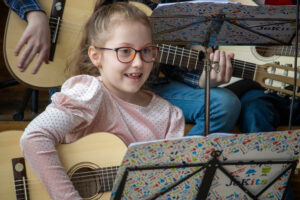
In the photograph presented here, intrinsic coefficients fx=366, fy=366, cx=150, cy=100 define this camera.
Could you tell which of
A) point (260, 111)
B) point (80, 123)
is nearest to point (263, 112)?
point (260, 111)

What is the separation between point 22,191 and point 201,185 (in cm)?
48

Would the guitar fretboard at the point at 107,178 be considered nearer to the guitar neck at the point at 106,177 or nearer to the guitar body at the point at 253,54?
the guitar neck at the point at 106,177

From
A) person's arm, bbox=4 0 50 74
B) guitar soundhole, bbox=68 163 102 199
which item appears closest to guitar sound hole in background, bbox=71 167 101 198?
guitar soundhole, bbox=68 163 102 199

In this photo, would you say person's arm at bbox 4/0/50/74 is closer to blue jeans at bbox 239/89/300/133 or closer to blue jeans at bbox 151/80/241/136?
blue jeans at bbox 151/80/241/136

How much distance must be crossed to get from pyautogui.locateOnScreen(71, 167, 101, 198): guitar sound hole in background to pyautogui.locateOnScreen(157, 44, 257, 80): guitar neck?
2.15 feet

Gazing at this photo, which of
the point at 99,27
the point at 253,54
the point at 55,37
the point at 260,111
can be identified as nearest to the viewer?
the point at 99,27

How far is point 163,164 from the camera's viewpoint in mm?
728

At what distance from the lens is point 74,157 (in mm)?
983

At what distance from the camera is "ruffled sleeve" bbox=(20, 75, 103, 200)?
2.95 ft

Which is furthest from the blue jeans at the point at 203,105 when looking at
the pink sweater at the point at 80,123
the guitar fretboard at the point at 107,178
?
the guitar fretboard at the point at 107,178

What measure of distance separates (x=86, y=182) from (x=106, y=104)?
0.82ft

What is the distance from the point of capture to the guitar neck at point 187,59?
1488 millimetres

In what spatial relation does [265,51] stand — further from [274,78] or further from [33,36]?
[33,36]

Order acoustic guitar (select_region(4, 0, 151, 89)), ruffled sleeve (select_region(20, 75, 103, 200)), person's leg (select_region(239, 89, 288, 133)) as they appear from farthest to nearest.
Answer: person's leg (select_region(239, 89, 288, 133)) < acoustic guitar (select_region(4, 0, 151, 89)) < ruffled sleeve (select_region(20, 75, 103, 200))
